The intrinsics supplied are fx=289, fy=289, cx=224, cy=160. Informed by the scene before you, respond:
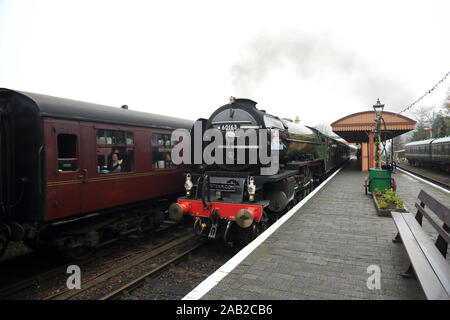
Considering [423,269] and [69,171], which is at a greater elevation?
[69,171]

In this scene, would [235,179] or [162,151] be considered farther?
[162,151]

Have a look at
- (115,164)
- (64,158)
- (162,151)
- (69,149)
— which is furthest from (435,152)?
(64,158)

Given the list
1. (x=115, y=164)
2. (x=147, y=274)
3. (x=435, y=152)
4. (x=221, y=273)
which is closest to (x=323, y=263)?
(x=221, y=273)

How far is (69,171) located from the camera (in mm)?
5367

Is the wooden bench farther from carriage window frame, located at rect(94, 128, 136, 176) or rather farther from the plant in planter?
carriage window frame, located at rect(94, 128, 136, 176)

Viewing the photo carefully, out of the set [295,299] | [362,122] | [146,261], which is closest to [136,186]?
[146,261]

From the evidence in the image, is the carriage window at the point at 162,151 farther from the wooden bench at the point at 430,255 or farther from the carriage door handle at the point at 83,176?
the wooden bench at the point at 430,255

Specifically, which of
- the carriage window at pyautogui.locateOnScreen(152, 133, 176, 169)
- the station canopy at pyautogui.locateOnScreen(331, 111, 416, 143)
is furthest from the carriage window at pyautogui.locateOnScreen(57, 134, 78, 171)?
the station canopy at pyautogui.locateOnScreen(331, 111, 416, 143)

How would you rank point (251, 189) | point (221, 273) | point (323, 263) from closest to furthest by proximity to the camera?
point (221, 273) → point (323, 263) → point (251, 189)

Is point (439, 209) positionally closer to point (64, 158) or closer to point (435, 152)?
point (64, 158)

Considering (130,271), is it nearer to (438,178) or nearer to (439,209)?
(439,209)

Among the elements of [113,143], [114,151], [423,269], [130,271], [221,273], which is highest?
[113,143]

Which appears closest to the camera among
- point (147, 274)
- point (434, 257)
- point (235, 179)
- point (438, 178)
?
point (434, 257)

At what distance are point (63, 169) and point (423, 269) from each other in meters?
5.59
